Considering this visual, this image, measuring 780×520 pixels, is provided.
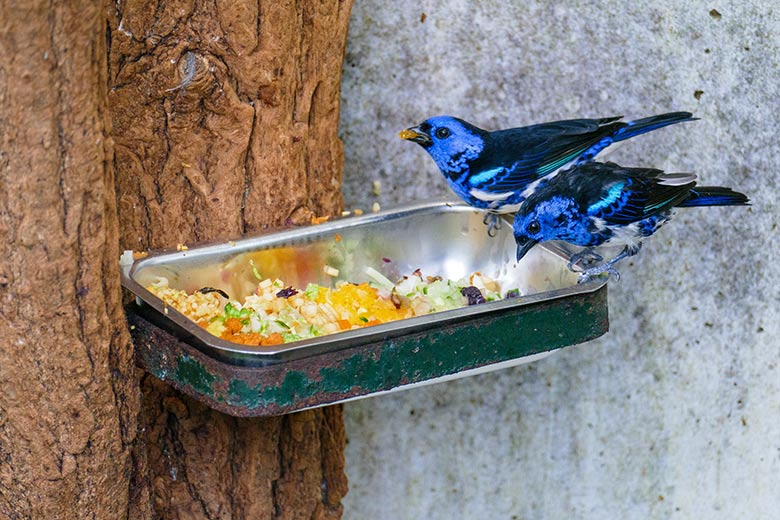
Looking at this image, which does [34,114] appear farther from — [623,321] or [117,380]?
[623,321]

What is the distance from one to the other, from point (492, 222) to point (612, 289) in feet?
3.18

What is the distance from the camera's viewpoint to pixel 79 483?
2574 mm

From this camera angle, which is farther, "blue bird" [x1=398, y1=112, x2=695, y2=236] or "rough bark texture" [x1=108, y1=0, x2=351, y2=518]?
"blue bird" [x1=398, y1=112, x2=695, y2=236]

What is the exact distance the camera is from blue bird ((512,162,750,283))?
2.82 meters

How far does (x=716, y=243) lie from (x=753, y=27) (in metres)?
0.83

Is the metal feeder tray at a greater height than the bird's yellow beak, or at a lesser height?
lesser

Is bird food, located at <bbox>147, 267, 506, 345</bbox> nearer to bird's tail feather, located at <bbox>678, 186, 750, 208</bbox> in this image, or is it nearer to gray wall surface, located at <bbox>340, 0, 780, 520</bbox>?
bird's tail feather, located at <bbox>678, 186, 750, 208</bbox>

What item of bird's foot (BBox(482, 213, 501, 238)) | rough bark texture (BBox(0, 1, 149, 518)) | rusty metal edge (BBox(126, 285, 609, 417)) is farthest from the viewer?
bird's foot (BBox(482, 213, 501, 238))

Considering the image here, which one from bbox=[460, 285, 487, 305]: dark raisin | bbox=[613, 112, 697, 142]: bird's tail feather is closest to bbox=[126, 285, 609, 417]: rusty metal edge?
bbox=[460, 285, 487, 305]: dark raisin

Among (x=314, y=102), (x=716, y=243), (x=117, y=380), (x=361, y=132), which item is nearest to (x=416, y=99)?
(x=361, y=132)

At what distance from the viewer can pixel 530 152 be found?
3.08m

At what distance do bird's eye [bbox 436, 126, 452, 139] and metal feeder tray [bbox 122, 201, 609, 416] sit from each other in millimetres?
215

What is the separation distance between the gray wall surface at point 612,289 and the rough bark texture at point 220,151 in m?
0.56

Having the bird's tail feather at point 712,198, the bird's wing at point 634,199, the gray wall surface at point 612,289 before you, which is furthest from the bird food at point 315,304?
the gray wall surface at point 612,289
